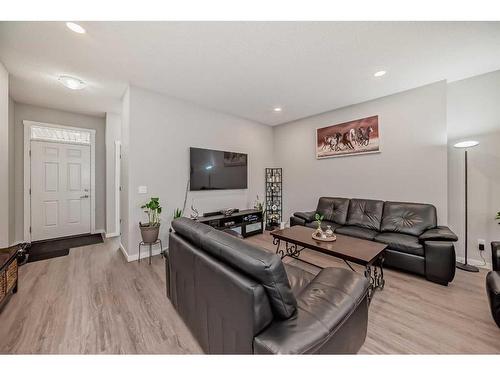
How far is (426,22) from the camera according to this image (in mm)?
1701

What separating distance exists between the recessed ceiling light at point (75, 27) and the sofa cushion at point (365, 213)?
411 cm

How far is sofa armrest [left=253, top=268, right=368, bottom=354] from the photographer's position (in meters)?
0.81

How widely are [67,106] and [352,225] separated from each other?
18.2ft

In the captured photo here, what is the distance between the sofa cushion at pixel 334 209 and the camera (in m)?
3.46

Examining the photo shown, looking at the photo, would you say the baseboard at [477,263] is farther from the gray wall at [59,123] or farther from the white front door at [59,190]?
the white front door at [59,190]

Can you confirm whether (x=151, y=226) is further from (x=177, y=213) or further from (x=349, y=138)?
(x=349, y=138)

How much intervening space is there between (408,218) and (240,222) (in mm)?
2740

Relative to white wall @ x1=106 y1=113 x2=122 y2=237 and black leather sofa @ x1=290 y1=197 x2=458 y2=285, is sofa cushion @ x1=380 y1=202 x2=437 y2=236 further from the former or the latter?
white wall @ x1=106 y1=113 x2=122 y2=237

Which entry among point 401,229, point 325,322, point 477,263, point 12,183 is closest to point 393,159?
point 401,229

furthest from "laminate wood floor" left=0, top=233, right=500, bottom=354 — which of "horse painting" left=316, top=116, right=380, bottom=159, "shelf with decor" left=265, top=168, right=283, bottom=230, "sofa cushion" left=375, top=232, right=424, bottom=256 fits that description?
"shelf with decor" left=265, top=168, right=283, bottom=230

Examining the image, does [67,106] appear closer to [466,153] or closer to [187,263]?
[187,263]

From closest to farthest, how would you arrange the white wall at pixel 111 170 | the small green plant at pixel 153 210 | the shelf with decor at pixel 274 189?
the small green plant at pixel 153 210 < the white wall at pixel 111 170 < the shelf with decor at pixel 274 189

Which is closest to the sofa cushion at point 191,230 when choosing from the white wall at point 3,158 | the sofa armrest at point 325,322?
the sofa armrest at point 325,322
